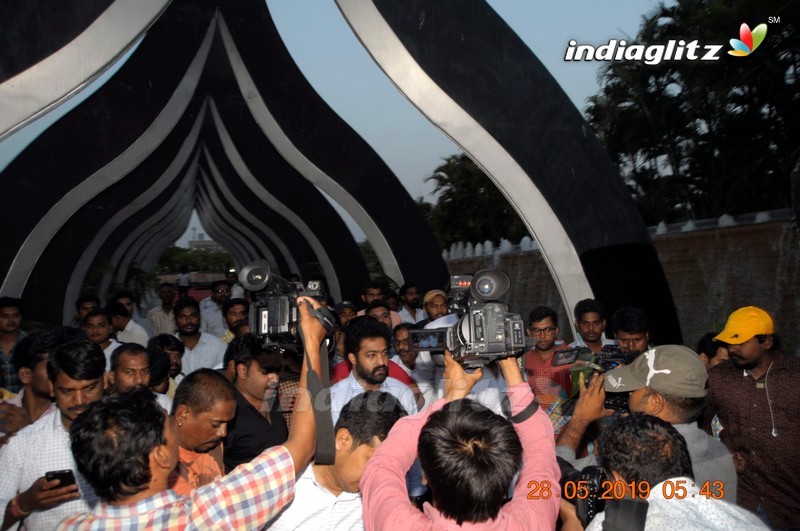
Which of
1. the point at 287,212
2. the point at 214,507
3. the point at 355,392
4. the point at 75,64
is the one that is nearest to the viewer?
the point at 214,507

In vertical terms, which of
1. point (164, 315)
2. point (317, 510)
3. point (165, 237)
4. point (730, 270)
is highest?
point (165, 237)

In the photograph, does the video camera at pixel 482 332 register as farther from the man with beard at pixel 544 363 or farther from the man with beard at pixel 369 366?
the man with beard at pixel 544 363

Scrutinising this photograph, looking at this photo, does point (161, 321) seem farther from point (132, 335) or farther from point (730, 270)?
point (730, 270)

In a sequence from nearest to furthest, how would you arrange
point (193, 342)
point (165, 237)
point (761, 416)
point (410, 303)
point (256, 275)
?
point (256, 275) → point (761, 416) → point (193, 342) → point (410, 303) → point (165, 237)

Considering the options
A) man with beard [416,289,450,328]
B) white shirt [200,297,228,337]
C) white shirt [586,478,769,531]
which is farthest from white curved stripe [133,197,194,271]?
white shirt [586,478,769,531]

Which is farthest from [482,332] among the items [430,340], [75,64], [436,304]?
[75,64]

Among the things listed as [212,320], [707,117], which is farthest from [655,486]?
[707,117]

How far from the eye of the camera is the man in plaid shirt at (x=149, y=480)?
7.06 ft

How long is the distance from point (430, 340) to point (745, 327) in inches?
71.2

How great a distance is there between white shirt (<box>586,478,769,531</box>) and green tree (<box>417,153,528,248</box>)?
22.8 metres

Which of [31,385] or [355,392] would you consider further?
[355,392]

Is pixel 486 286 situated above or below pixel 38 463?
above

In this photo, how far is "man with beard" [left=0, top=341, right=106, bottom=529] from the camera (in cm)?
279

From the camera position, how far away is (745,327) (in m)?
3.92
